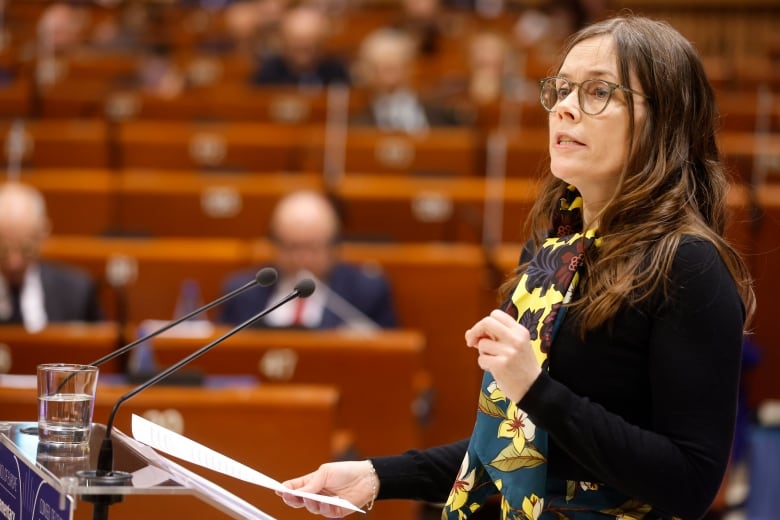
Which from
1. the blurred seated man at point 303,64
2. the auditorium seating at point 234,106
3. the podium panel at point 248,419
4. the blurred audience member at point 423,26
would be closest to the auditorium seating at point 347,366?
the podium panel at point 248,419

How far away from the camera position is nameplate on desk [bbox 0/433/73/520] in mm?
1055

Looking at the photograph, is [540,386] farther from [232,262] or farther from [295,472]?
[232,262]

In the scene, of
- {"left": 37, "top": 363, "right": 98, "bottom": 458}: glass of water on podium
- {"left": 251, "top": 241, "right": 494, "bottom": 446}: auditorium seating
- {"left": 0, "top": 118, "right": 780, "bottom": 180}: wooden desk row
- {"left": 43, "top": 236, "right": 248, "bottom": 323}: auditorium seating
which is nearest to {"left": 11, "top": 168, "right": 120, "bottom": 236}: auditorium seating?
{"left": 0, "top": 118, "right": 780, "bottom": 180}: wooden desk row

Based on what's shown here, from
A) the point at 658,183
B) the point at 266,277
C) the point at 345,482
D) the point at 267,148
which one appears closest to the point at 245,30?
the point at 267,148

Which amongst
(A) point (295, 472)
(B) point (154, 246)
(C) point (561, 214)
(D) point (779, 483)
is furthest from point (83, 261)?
(C) point (561, 214)

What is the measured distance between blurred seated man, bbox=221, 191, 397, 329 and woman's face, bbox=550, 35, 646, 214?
227 centimetres

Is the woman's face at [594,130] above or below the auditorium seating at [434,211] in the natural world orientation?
above

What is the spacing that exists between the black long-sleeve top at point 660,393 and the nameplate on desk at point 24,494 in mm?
434

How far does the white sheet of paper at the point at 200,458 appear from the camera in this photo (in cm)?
116

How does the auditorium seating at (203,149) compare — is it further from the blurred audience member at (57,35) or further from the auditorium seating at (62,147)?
the blurred audience member at (57,35)

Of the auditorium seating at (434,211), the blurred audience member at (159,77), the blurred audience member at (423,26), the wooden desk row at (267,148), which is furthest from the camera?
the blurred audience member at (423,26)

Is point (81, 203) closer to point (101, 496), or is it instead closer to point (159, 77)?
point (159, 77)

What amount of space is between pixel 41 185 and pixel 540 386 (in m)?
3.52

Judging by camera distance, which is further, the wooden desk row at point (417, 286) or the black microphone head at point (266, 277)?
the wooden desk row at point (417, 286)
